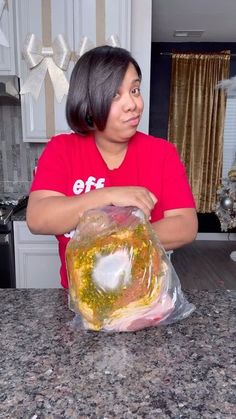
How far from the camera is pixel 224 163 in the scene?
5027 mm

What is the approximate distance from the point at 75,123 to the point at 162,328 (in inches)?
19.8

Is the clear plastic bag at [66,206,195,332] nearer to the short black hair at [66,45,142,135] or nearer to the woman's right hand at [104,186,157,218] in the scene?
the woman's right hand at [104,186,157,218]

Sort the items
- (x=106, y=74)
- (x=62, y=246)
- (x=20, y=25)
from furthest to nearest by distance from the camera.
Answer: (x=20, y=25) → (x=62, y=246) → (x=106, y=74)

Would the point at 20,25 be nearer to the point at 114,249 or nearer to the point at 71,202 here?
the point at 71,202

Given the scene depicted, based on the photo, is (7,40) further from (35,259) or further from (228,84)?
(228,84)

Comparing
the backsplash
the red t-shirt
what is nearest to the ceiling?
the backsplash

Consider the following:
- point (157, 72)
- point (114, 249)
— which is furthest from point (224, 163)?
point (114, 249)

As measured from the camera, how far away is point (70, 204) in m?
0.71

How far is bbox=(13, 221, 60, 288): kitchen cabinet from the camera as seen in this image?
84.7 inches

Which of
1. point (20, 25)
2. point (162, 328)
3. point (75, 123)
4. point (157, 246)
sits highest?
point (20, 25)

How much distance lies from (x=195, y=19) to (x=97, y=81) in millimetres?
3343

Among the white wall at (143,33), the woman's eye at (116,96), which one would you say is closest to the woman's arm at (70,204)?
the woman's eye at (116,96)

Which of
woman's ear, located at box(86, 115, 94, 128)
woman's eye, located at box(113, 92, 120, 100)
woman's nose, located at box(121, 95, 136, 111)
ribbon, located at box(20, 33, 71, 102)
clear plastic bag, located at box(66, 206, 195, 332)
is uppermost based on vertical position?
ribbon, located at box(20, 33, 71, 102)

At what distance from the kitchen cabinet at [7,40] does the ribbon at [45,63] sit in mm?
85
